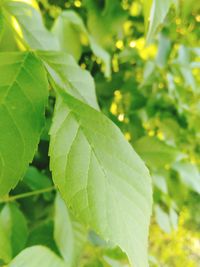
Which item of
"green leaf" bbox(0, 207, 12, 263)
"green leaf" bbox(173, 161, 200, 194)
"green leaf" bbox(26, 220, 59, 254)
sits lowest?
"green leaf" bbox(173, 161, 200, 194)

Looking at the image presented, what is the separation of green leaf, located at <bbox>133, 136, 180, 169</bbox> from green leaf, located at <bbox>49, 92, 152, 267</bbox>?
41cm

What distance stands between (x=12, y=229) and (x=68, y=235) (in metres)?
0.09

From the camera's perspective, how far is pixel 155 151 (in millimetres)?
797

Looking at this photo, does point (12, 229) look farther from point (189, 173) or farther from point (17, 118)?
point (189, 173)

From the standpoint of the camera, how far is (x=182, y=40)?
1.16 metres

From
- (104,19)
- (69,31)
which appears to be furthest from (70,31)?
(104,19)

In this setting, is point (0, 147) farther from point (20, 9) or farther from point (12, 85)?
point (20, 9)

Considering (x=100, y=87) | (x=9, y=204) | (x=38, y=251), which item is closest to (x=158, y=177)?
(x=100, y=87)

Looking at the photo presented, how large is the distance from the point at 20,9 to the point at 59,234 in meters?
0.31

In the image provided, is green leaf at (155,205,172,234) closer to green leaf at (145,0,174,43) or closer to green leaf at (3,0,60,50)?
green leaf at (3,0,60,50)

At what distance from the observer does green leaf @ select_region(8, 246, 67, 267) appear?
0.43 meters

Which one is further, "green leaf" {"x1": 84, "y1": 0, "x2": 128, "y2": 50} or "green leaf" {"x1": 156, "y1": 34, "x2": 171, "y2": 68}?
"green leaf" {"x1": 156, "y1": 34, "x2": 171, "y2": 68}

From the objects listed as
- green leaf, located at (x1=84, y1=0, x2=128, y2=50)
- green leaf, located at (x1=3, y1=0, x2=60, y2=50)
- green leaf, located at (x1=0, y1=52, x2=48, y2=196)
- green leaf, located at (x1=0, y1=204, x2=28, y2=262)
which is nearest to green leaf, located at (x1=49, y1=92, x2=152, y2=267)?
green leaf, located at (x1=0, y1=52, x2=48, y2=196)

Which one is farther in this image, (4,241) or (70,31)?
(70,31)
